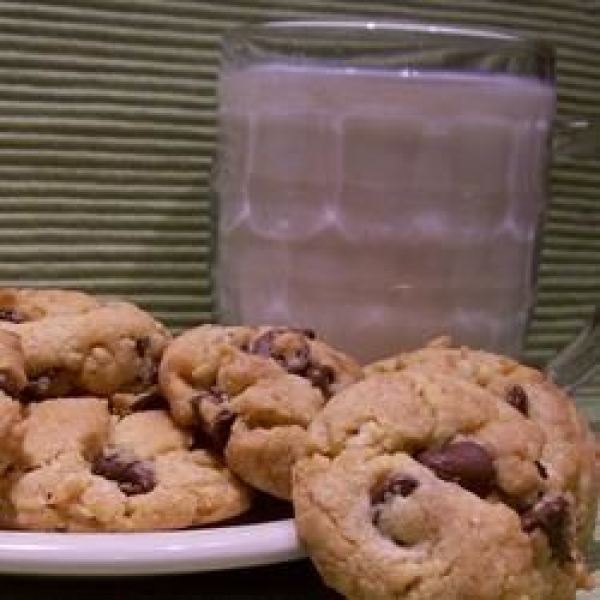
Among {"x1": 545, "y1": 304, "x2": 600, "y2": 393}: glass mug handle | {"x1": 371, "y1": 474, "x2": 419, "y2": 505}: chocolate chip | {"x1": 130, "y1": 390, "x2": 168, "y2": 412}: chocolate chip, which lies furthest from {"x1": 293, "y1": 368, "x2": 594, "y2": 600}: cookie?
{"x1": 545, "y1": 304, "x2": 600, "y2": 393}: glass mug handle

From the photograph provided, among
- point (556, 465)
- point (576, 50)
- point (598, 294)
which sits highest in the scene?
point (576, 50)

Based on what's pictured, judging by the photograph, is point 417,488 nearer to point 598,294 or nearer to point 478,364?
point 478,364

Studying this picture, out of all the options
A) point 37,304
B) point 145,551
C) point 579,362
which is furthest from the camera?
point 579,362

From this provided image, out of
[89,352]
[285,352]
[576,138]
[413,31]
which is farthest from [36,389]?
[576,138]

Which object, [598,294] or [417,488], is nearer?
[417,488]

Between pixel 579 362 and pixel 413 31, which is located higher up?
pixel 413 31

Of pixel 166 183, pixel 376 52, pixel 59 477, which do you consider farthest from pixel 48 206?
pixel 59 477

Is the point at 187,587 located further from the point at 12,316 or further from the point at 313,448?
the point at 12,316
